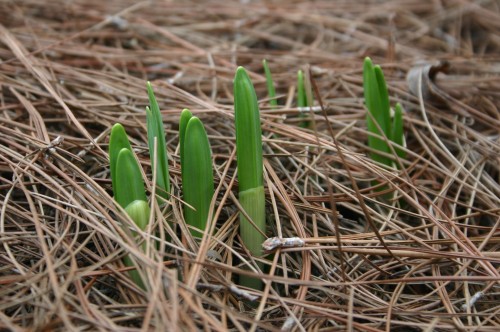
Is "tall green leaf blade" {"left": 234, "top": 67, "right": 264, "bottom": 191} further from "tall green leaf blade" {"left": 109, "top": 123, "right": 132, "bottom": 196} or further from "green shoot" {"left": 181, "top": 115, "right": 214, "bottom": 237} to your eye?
"tall green leaf blade" {"left": 109, "top": 123, "right": 132, "bottom": 196}

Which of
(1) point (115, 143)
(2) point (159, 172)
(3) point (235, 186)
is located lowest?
(3) point (235, 186)

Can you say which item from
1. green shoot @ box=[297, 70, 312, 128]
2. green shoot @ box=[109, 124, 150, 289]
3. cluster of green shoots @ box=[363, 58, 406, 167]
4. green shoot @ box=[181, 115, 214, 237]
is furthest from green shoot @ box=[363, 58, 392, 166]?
green shoot @ box=[109, 124, 150, 289]

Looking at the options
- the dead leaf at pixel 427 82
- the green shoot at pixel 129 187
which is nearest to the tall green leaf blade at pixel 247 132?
the green shoot at pixel 129 187

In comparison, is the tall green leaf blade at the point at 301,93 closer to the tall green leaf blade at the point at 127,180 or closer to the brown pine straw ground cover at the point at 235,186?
the brown pine straw ground cover at the point at 235,186

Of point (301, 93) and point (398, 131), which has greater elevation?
point (301, 93)

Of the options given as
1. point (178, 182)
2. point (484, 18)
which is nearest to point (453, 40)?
point (484, 18)

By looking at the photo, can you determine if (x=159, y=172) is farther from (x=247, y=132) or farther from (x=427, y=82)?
(x=427, y=82)

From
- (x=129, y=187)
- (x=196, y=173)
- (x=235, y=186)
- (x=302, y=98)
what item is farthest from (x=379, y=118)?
(x=129, y=187)

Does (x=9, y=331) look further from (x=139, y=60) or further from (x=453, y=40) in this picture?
(x=453, y=40)
